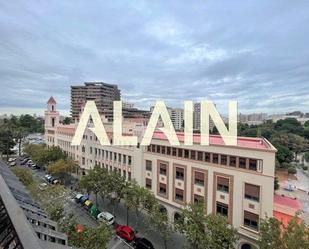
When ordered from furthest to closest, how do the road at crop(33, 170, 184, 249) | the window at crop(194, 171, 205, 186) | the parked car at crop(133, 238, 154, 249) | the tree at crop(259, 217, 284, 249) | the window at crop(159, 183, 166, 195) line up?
the window at crop(159, 183, 166, 195)
the window at crop(194, 171, 205, 186)
the road at crop(33, 170, 184, 249)
the parked car at crop(133, 238, 154, 249)
the tree at crop(259, 217, 284, 249)

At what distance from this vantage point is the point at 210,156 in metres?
20.1

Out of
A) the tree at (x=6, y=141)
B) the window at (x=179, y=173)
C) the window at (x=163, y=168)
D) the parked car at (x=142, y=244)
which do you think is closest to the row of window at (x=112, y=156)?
the window at (x=163, y=168)

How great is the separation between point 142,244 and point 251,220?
28.5 feet

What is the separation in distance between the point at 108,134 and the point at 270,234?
2467 centimetres

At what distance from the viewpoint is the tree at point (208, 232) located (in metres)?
13.9

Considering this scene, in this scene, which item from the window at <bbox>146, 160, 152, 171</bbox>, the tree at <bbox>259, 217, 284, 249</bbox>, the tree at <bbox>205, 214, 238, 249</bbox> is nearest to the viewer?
the tree at <bbox>259, 217, 284, 249</bbox>

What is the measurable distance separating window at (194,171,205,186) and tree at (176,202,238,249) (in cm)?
523

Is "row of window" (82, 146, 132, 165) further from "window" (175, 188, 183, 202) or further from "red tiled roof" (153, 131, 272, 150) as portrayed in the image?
"window" (175, 188, 183, 202)

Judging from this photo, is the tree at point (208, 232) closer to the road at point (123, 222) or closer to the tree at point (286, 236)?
the tree at point (286, 236)

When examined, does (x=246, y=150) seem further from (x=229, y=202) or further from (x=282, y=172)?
(x=282, y=172)

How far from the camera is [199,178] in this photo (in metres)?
20.8

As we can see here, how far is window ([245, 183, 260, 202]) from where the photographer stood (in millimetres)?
16906

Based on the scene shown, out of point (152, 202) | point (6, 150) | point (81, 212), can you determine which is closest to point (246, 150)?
point (152, 202)

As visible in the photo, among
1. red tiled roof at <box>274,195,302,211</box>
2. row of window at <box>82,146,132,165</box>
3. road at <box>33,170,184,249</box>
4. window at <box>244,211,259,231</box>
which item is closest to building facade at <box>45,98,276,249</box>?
window at <box>244,211,259,231</box>
